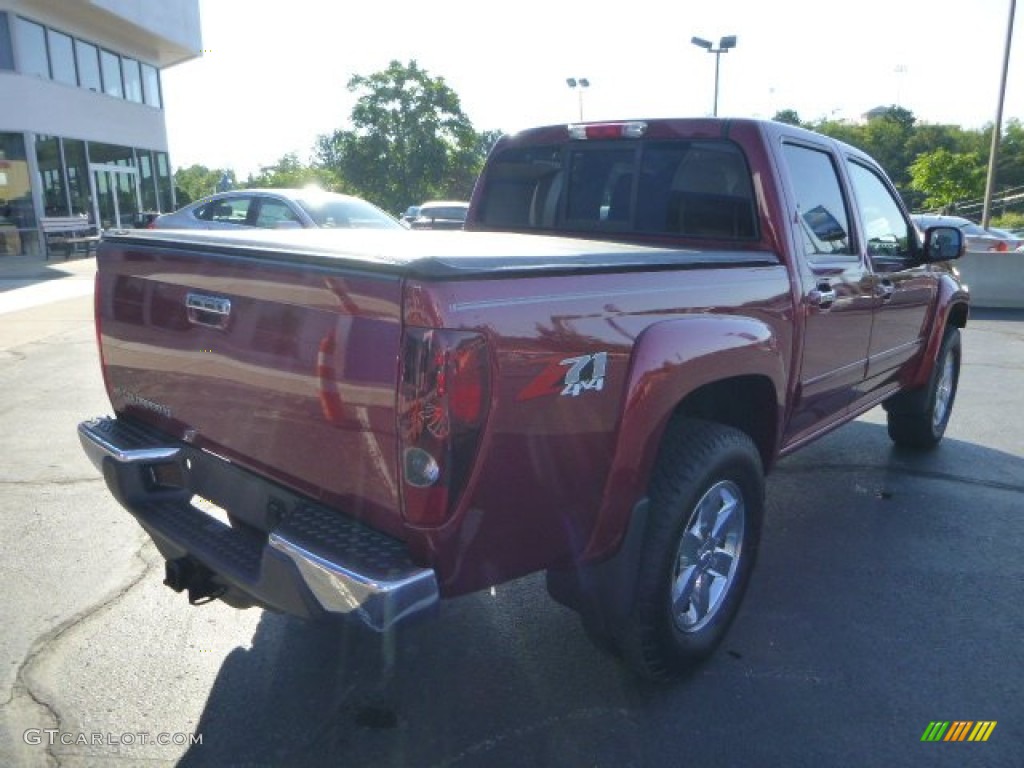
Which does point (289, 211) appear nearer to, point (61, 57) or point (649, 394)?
point (649, 394)

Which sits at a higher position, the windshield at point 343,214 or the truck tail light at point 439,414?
the windshield at point 343,214

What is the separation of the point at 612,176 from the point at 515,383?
2.19m

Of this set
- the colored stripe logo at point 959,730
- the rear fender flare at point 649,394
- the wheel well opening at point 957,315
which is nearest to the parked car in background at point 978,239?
the wheel well opening at point 957,315

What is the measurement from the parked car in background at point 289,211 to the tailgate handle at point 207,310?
25.6 ft

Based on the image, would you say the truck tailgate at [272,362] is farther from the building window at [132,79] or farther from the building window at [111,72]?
the building window at [132,79]

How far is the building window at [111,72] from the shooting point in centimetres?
2400

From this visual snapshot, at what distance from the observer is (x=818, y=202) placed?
3658 millimetres

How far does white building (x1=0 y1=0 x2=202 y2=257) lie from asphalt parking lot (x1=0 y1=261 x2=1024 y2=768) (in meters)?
19.3

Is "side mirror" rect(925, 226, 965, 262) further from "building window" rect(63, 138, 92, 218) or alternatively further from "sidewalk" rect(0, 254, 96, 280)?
"building window" rect(63, 138, 92, 218)

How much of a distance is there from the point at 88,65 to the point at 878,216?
81.6ft

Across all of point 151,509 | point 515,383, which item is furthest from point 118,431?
point 515,383

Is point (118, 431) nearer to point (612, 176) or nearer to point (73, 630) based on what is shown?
point (73, 630)

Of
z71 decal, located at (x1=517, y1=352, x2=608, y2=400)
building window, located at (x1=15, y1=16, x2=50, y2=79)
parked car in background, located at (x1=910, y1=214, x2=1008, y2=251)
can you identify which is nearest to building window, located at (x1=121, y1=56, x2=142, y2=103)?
building window, located at (x1=15, y1=16, x2=50, y2=79)

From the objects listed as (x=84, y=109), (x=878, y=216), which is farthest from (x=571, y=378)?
(x=84, y=109)
